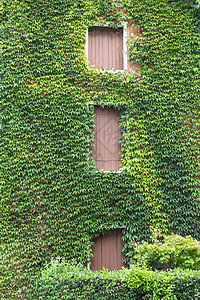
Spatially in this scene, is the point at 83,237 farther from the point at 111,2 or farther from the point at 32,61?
the point at 111,2

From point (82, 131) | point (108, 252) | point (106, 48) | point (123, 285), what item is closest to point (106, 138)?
point (82, 131)

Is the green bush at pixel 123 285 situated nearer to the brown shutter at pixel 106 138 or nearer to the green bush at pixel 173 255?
the green bush at pixel 173 255

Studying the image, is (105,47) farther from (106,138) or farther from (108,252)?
(108,252)

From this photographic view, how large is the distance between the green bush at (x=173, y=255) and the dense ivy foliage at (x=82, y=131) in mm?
1203

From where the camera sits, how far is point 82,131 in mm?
8195

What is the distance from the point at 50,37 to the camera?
8539mm

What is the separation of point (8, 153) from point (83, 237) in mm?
3178

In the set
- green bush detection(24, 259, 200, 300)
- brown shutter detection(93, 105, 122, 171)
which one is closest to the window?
brown shutter detection(93, 105, 122, 171)

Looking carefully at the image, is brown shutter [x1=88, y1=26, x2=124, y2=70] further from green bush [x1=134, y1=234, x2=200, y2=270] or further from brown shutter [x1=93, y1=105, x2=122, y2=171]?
green bush [x1=134, y1=234, x2=200, y2=270]

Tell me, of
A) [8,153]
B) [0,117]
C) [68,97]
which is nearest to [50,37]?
[68,97]

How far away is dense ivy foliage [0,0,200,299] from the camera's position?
7.70m

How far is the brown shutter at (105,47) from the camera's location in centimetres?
888

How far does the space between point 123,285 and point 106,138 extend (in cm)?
418

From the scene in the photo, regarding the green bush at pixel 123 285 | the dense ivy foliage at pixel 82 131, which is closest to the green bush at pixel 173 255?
the green bush at pixel 123 285
